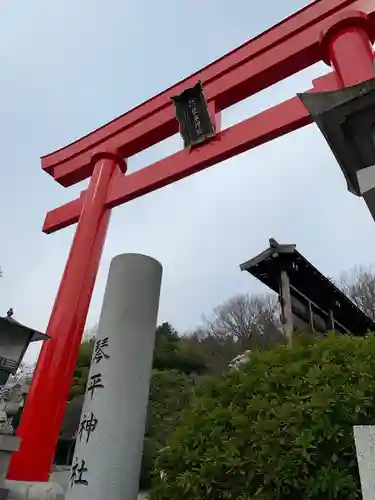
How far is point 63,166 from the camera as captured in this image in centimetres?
655

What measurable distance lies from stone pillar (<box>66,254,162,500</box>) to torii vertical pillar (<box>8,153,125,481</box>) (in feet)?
4.67

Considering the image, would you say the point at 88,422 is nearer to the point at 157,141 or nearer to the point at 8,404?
the point at 8,404

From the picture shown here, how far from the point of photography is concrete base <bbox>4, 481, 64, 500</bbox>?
142 inches

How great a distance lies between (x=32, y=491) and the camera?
3.66 metres

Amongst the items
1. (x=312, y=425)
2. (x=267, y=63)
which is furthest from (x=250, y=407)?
(x=267, y=63)

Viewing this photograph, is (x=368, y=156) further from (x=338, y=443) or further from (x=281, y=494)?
(x=281, y=494)

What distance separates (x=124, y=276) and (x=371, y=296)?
49.5ft

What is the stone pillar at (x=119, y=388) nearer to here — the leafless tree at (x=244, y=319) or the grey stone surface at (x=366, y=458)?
the grey stone surface at (x=366, y=458)

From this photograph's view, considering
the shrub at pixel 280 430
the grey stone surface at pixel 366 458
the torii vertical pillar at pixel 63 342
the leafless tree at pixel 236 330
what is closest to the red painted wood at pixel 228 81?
the torii vertical pillar at pixel 63 342

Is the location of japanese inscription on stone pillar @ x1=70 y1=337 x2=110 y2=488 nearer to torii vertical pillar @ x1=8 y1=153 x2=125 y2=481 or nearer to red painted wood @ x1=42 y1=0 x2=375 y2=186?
torii vertical pillar @ x1=8 y1=153 x2=125 y2=481

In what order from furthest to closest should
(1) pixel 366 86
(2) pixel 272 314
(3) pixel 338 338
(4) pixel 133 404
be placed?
1. (2) pixel 272 314
2. (4) pixel 133 404
3. (3) pixel 338 338
4. (1) pixel 366 86

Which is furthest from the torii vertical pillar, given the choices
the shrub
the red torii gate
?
the shrub

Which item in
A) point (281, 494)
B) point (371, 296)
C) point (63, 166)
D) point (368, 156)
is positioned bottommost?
point (281, 494)

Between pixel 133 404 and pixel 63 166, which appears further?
pixel 63 166
